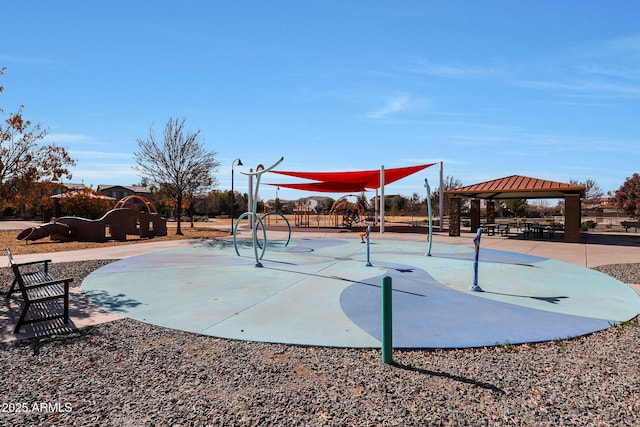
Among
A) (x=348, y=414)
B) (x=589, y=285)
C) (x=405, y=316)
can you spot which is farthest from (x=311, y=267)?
(x=348, y=414)

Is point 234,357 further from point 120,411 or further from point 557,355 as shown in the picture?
point 557,355

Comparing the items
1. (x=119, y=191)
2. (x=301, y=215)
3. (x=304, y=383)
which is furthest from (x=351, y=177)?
(x=119, y=191)

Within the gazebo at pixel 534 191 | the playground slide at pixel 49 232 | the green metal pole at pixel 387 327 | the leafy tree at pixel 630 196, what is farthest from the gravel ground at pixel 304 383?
the leafy tree at pixel 630 196

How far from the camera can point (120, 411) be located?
9.64 ft

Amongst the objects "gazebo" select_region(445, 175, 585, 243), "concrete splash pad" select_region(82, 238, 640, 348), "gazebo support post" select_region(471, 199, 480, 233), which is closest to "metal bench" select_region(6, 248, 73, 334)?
"concrete splash pad" select_region(82, 238, 640, 348)

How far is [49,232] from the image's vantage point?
16.5 meters

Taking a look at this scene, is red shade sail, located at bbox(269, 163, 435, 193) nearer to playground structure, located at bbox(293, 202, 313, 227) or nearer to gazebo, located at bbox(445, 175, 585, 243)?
gazebo, located at bbox(445, 175, 585, 243)

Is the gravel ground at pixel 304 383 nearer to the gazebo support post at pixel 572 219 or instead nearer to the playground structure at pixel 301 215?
the gazebo support post at pixel 572 219

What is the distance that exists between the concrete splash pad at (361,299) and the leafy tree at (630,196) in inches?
911

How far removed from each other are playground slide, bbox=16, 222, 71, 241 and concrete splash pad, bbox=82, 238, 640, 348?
855 cm

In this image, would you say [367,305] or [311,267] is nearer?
[367,305]

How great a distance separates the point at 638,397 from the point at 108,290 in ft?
26.4

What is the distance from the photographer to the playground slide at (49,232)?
53.5 feet

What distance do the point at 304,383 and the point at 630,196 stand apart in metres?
34.5
